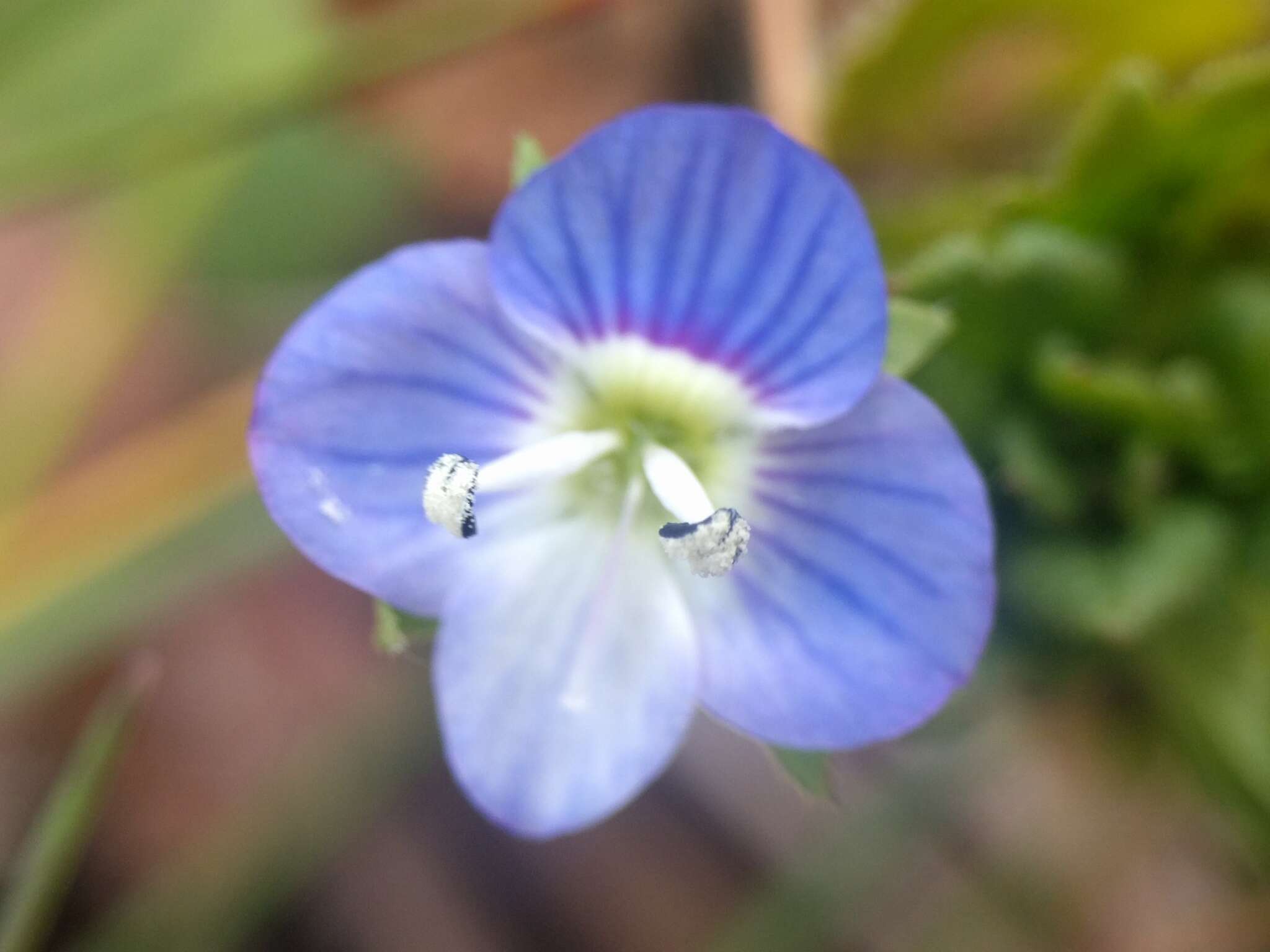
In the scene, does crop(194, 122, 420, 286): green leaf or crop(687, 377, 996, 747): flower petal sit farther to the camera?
crop(194, 122, 420, 286): green leaf

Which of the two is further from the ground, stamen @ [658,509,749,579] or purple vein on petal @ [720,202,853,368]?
purple vein on petal @ [720,202,853,368]

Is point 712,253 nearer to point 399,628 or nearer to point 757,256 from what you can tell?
point 757,256

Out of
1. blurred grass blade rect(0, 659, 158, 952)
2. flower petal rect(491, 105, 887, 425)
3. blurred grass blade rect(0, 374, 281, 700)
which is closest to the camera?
flower petal rect(491, 105, 887, 425)

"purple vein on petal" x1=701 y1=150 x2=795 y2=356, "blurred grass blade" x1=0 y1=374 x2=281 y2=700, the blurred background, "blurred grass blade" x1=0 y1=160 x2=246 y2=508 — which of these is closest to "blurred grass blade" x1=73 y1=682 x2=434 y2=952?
the blurred background

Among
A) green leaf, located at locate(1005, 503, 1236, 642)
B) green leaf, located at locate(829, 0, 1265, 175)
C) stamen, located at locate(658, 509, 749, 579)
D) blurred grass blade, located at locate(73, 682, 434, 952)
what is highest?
stamen, located at locate(658, 509, 749, 579)

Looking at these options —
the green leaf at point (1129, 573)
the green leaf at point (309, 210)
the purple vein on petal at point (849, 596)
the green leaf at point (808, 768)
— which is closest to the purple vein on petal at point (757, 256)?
the purple vein on petal at point (849, 596)

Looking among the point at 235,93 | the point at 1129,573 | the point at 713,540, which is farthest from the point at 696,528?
the point at 235,93

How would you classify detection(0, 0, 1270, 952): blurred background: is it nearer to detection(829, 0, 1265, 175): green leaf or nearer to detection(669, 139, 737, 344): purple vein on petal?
detection(829, 0, 1265, 175): green leaf

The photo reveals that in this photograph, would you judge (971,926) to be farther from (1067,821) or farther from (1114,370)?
(1114,370)
